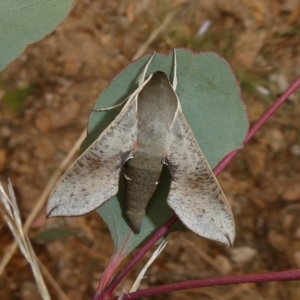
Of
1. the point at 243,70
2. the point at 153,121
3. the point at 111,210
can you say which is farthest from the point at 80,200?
the point at 243,70

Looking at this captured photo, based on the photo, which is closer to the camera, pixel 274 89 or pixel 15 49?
pixel 15 49

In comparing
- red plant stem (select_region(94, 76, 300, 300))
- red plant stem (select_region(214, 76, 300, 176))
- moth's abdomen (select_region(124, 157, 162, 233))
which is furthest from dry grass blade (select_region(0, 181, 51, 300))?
red plant stem (select_region(214, 76, 300, 176))

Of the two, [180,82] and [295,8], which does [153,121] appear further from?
[295,8]

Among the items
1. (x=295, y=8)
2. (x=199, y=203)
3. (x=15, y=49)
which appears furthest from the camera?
(x=295, y=8)

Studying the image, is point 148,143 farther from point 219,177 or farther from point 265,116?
point 219,177

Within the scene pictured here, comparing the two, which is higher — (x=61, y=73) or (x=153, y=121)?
(x=153, y=121)

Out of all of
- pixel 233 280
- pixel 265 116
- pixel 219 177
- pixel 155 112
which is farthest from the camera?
pixel 219 177

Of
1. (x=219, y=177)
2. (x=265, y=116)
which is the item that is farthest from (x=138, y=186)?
(x=219, y=177)
